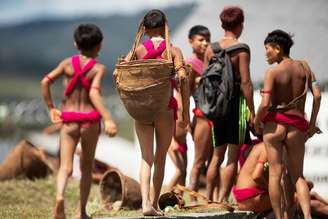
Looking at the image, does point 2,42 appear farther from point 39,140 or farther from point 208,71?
point 208,71

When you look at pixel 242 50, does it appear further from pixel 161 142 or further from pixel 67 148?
pixel 67 148

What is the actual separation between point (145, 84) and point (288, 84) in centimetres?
125

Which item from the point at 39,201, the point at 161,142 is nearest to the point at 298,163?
the point at 161,142

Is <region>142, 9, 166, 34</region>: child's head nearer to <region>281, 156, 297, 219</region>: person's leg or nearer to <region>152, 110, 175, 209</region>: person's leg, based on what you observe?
<region>152, 110, 175, 209</region>: person's leg

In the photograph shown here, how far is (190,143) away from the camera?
603 inches

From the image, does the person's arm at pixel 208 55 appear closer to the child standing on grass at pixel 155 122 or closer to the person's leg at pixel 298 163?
the child standing on grass at pixel 155 122

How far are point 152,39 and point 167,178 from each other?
16.9 ft

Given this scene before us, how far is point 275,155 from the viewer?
10.7 metres

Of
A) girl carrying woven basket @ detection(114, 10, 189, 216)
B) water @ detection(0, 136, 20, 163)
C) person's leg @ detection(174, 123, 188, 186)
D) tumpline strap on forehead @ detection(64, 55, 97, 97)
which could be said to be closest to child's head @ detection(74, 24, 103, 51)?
tumpline strap on forehead @ detection(64, 55, 97, 97)

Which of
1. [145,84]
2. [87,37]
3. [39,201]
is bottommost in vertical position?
[39,201]

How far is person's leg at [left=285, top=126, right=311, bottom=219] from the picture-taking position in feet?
35.2

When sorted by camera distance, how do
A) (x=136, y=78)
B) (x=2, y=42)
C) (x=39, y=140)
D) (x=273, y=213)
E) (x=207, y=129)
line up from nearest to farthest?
(x=136, y=78), (x=273, y=213), (x=207, y=129), (x=39, y=140), (x=2, y=42)

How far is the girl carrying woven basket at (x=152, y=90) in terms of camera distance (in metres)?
10.4

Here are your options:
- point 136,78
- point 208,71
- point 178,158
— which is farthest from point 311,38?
point 136,78
